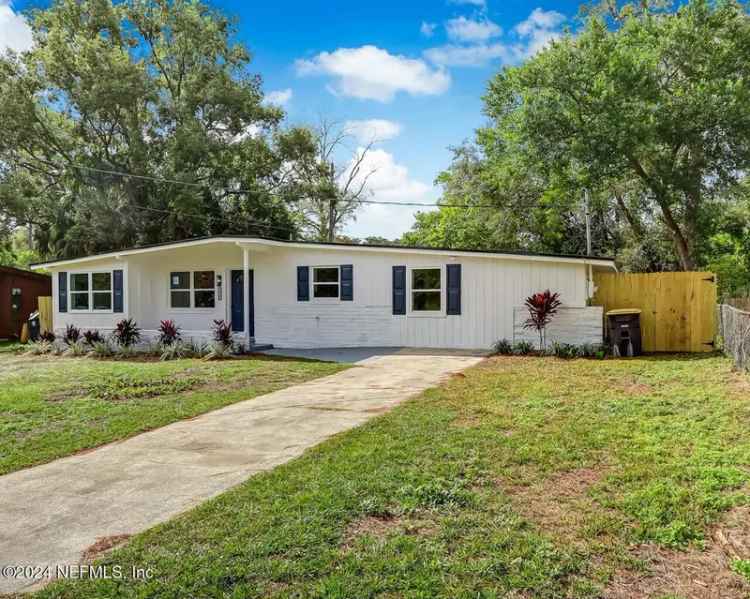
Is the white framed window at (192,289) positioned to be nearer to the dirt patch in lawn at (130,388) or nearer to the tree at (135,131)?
the dirt patch in lawn at (130,388)

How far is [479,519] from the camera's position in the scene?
3160mm

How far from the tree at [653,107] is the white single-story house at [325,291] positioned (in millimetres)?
5415

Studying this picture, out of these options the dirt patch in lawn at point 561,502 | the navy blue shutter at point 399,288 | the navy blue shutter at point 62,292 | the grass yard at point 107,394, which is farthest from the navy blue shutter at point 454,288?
the navy blue shutter at point 62,292

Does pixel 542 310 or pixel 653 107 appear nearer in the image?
pixel 542 310

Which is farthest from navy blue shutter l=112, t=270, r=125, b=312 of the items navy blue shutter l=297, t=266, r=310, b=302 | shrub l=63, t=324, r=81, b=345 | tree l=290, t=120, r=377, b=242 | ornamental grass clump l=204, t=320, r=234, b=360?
tree l=290, t=120, r=377, b=242

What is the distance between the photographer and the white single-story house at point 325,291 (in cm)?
1202

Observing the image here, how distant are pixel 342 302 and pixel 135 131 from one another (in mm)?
15621

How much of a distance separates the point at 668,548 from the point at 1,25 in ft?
94.1

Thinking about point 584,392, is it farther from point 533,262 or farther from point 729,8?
point 729,8

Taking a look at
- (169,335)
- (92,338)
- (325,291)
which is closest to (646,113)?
(325,291)

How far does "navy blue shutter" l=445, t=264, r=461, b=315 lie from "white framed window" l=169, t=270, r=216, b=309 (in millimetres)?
7090

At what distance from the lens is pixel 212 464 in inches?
172

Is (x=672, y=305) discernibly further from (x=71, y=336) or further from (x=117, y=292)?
(x=71, y=336)

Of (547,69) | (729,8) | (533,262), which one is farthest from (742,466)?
(729,8)
